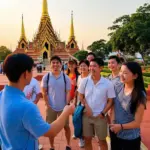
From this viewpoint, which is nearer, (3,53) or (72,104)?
(72,104)

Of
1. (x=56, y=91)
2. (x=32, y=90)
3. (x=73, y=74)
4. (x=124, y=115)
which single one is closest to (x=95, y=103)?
(x=124, y=115)

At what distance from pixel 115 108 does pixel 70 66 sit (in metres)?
2.35

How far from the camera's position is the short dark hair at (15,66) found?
161cm

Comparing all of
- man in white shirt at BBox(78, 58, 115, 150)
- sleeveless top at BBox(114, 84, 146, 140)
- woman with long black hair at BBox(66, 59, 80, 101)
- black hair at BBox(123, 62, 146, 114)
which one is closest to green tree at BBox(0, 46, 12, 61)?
woman with long black hair at BBox(66, 59, 80, 101)

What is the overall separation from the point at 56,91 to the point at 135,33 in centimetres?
1969

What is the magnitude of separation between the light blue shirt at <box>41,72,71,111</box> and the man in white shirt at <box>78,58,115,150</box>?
0.71 metres

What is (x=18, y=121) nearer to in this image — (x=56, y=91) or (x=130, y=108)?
(x=130, y=108)

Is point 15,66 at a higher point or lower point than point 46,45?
lower

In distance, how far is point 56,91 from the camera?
389 centimetres

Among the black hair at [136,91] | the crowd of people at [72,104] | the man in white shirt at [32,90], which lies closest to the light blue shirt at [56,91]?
the crowd of people at [72,104]

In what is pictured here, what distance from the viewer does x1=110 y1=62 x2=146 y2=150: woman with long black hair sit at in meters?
2.38

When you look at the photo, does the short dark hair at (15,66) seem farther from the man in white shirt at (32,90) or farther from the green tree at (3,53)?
the green tree at (3,53)

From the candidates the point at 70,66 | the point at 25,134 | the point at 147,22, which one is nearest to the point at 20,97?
the point at 25,134

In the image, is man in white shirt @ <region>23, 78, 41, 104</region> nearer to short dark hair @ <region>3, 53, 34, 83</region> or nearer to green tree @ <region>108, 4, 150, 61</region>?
short dark hair @ <region>3, 53, 34, 83</region>
